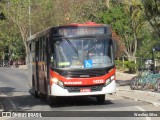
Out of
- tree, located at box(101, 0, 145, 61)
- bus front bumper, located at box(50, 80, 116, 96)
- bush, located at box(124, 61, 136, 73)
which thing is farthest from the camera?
tree, located at box(101, 0, 145, 61)

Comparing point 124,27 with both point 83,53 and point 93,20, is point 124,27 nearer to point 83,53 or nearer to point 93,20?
point 93,20

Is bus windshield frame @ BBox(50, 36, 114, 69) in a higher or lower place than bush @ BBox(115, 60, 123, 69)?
higher

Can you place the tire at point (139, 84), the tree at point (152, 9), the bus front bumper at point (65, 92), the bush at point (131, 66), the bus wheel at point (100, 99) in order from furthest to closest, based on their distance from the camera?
the bush at point (131, 66), the tree at point (152, 9), the tire at point (139, 84), the bus wheel at point (100, 99), the bus front bumper at point (65, 92)

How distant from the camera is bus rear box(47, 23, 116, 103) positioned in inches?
744

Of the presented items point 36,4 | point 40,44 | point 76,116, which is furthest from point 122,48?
point 76,116

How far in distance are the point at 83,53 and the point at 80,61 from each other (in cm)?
36

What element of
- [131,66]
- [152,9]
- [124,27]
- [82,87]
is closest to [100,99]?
[82,87]

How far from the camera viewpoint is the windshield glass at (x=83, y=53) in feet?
62.4

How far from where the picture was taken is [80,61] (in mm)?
19047

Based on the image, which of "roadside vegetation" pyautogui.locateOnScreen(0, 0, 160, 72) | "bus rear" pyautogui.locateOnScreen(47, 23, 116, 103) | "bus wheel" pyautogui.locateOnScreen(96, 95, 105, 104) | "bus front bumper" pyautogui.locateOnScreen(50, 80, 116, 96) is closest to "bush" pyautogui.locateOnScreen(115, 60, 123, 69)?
"roadside vegetation" pyautogui.locateOnScreen(0, 0, 160, 72)

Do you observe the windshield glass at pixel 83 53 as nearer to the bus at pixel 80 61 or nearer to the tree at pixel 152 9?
the bus at pixel 80 61

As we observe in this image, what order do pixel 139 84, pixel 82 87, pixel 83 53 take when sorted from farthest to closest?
pixel 139 84
pixel 83 53
pixel 82 87

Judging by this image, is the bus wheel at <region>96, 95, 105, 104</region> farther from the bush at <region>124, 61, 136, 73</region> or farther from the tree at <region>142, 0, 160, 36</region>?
the bush at <region>124, 61, 136, 73</region>

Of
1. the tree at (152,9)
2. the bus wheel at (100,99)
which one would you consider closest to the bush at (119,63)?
the tree at (152,9)
